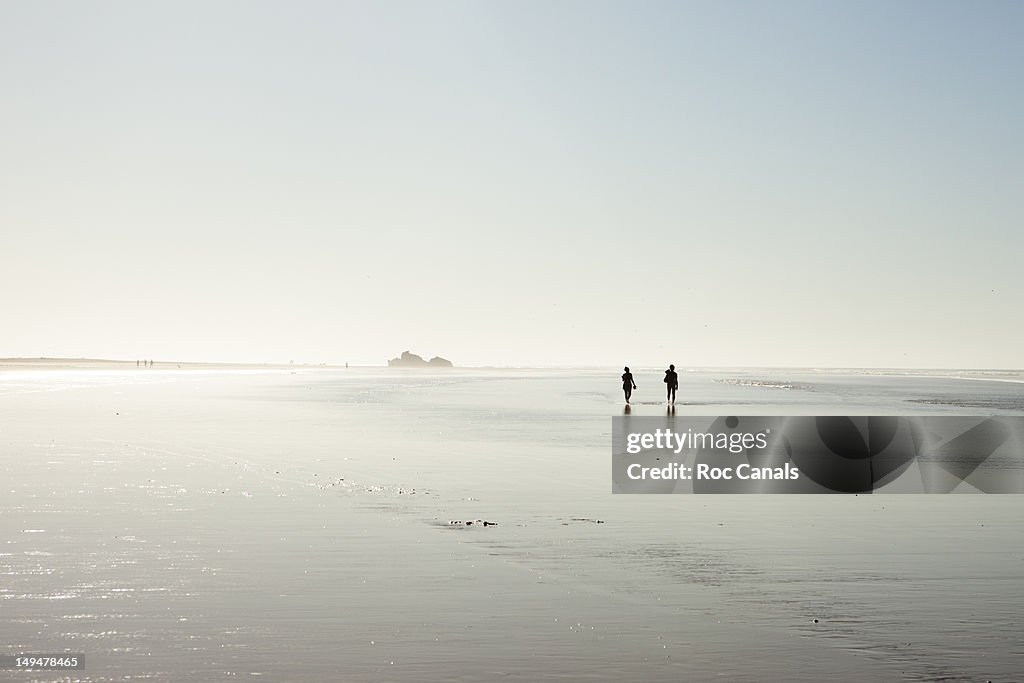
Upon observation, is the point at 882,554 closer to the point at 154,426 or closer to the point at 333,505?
the point at 333,505

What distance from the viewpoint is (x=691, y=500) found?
61.1 ft

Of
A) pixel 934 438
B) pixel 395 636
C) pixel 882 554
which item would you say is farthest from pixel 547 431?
pixel 395 636

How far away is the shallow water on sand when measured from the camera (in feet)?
27.7

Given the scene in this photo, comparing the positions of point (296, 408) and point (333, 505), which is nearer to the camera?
point (333, 505)

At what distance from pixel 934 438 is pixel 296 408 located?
31.3m

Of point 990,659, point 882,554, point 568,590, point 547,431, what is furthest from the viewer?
point 547,431

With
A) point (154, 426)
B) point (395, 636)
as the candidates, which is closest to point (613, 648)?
point (395, 636)

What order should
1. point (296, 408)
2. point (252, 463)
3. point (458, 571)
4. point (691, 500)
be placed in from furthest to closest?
point (296, 408)
point (252, 463)
point (691, 500)
point (458, 571)

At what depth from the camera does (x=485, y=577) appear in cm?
1167

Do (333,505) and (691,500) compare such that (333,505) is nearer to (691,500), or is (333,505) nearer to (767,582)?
(691,500)

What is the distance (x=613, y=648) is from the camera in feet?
28.8

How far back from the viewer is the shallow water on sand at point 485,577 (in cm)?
845

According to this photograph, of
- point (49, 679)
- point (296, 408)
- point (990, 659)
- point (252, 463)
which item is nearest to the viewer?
point (49, 679)

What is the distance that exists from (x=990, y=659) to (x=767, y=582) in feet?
10.7
